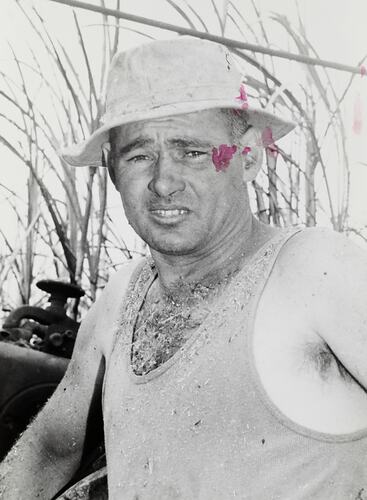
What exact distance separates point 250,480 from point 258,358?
0.23 meters

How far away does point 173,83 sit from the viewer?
153 cm

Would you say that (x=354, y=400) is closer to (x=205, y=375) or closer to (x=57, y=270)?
(x=205, y=375)

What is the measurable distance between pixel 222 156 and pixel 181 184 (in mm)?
112

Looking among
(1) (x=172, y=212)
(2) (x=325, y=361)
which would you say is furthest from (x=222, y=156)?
(2) (x=325, y=361)

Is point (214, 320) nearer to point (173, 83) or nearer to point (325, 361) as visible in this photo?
point (325, 361)

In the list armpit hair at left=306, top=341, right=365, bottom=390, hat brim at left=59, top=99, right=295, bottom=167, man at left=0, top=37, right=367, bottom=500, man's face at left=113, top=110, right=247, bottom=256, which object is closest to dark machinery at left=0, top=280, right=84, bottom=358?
man at left=0, top=37, right=367, bottom=500

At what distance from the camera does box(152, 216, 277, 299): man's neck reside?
1.59m

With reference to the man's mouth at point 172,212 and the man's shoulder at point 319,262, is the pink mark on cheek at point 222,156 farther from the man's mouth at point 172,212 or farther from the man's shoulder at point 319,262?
the man's shoulder at point 319,262

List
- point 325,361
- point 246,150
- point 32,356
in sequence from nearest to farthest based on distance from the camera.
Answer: point 325,361, point 246,150, point 32,356

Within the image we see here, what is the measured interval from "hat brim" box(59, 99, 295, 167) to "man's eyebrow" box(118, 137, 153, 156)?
45mm

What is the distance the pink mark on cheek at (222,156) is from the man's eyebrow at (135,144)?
5.6 inches

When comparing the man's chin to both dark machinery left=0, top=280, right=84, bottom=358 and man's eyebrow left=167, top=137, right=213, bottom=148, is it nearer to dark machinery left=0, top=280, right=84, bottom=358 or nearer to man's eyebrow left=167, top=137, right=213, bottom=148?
man's eyebrow left=167, top=137, right=213, bottom=148

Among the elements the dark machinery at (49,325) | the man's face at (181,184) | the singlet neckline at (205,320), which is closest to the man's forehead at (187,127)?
the man's face at (181,184)

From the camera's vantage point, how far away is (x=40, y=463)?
1.89 meters
